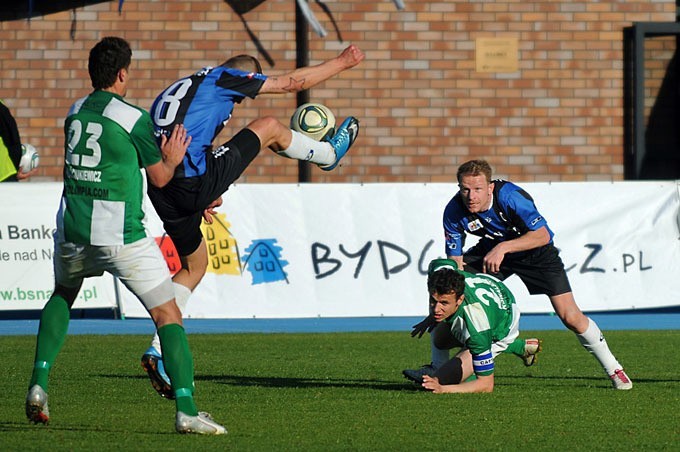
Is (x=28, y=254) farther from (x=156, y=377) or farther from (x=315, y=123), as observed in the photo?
(x=156, y=377)

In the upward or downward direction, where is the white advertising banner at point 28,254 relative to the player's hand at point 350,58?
downward

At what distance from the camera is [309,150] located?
840cm

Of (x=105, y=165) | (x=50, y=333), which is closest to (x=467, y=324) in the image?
(x=50, y=333)

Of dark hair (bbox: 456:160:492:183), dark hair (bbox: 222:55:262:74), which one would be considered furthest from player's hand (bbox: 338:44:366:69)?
dark hair (bbox: 456:160:492:183)

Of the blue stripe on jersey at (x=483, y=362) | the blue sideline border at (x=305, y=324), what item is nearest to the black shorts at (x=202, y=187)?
the blue stripe on jersey at (x=483, y=362)

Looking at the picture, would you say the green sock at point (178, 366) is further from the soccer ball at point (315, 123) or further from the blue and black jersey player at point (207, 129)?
the soccer ball at point (315, 123)

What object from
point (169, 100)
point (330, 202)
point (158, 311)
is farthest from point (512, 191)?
point (330, 202)

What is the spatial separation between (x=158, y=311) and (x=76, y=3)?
13.5m

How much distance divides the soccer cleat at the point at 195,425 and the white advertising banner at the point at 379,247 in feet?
27.9

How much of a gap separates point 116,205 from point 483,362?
3.04 metres

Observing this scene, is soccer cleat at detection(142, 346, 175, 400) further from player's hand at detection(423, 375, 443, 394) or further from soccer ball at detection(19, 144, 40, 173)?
player's hand at detection(423, 375, 443, 394)

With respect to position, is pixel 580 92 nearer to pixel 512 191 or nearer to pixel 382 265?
pixel 382 265

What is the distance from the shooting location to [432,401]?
8.22 metres

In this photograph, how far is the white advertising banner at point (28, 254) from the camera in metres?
15.1
